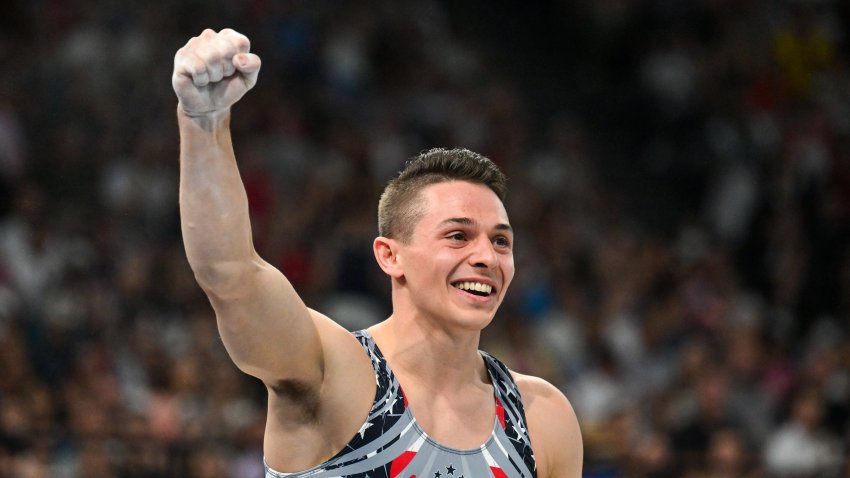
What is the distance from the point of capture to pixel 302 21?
44.2 feet

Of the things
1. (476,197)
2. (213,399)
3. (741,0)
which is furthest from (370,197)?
(476,197)

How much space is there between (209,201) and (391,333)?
1092mm

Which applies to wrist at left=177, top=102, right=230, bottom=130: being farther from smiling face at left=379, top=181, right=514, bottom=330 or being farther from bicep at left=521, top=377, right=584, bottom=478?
bicep at left=521, top=377, right=584, bottom=478

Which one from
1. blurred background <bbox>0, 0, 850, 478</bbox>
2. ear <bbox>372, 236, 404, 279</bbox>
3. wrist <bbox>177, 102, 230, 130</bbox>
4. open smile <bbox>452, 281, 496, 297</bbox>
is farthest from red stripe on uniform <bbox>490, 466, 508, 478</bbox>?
blurred background <bbox>0, 0, 850, 478</bbox>

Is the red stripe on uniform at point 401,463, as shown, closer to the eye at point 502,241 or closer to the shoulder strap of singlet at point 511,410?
the shoulder strap of singlet at point 511,410

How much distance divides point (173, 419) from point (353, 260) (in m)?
2.41

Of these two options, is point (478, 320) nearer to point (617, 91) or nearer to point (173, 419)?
point (173, 419)

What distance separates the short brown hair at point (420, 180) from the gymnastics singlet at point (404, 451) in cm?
38

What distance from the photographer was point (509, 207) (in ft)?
40.1

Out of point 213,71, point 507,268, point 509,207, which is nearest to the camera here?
point 213,71

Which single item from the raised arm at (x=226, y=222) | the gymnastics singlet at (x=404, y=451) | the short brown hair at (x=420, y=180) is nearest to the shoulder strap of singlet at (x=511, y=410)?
the gymnastics singlet at (x=404, y=451)

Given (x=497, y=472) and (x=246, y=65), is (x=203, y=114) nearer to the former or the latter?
(x=246, y=65)

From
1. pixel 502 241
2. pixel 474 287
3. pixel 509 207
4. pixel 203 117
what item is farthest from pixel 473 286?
pixel 509 207

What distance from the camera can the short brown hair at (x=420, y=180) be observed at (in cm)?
416
